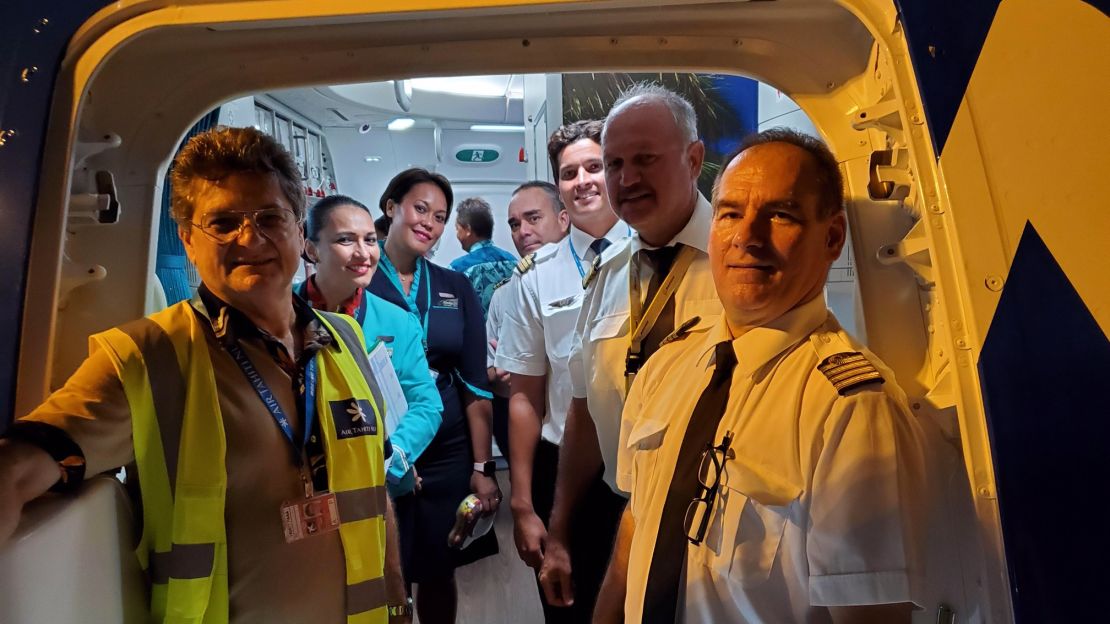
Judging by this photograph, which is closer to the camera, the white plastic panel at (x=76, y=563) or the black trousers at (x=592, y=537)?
the white plastic panel at (x=76, y=563)

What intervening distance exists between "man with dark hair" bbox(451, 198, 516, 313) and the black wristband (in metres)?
3.60

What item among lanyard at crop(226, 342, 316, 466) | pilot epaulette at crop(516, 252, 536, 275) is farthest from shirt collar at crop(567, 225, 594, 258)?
lanyard at crop(226, 342, 316, 466)

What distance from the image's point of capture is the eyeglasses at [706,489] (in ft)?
3.92

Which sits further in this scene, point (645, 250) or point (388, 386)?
point (388, 386)

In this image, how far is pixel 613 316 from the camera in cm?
209

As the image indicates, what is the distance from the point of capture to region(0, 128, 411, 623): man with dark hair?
128cm

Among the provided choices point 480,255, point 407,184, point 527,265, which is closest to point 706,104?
point 527,265

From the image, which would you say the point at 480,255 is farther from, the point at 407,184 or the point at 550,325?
the point at 550,325

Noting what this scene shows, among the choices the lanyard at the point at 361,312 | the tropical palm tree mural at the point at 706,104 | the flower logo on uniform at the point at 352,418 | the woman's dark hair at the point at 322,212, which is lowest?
the flower logo on uniform at the point at 352,418

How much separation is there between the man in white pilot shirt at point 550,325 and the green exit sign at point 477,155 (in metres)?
5.66

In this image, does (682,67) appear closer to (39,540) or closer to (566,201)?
(566,201)

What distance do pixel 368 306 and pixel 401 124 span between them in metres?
5.58

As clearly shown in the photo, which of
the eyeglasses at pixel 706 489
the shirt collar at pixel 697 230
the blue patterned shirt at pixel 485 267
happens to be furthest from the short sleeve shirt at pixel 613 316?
the blue patterned shirt at pixel 485 267

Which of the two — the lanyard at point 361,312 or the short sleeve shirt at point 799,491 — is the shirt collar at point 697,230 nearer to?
the short sleeve shirt at point 799,491
